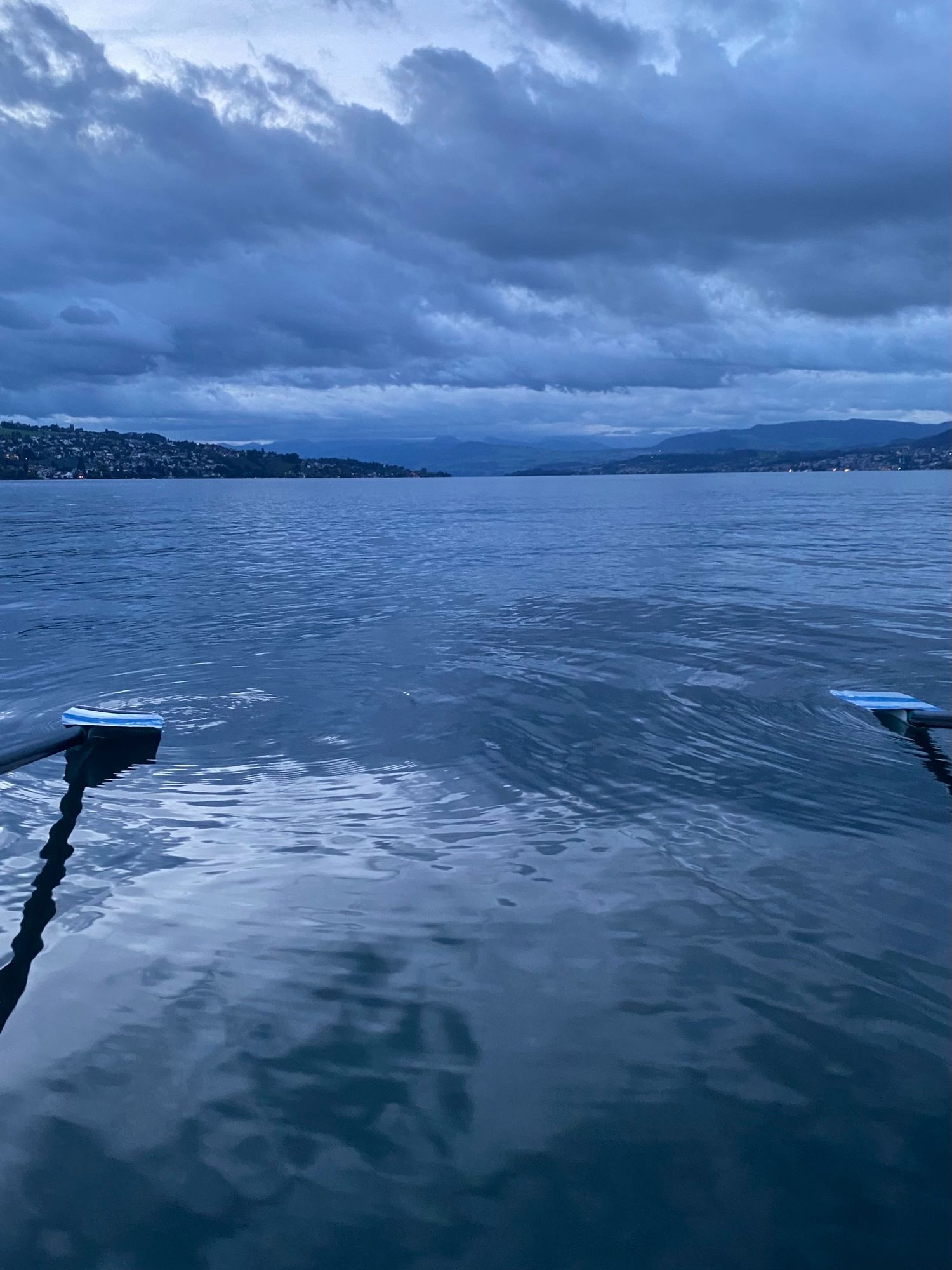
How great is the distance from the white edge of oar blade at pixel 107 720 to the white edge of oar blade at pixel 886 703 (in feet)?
46.1

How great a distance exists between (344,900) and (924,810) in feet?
29.9

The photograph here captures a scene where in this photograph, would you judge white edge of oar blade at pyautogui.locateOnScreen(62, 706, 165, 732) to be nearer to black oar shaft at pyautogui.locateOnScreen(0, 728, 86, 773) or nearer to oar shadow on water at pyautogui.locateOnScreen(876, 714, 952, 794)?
black oar shaft at pyautogui.locateOnScreen(0, 728, 86, 773)

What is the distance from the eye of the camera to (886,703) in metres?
16.5

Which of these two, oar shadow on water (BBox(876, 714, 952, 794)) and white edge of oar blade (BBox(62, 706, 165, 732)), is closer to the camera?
oar shadow on water (BBox(876, 714, 952, 794))

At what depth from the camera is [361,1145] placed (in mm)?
6508

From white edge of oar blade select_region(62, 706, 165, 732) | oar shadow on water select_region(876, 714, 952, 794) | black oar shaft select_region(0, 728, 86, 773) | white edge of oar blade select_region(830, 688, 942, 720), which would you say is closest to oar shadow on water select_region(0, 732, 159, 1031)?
white edge of oar blade select_region(62, 706, 165, 732)

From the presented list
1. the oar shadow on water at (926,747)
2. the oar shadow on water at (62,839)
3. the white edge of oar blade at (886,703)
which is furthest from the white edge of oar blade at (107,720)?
the oar shadow on water at (926,747)

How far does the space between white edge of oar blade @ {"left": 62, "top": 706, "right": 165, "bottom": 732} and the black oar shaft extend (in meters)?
0.18

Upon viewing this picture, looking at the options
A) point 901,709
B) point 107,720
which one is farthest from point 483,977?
point 901,709

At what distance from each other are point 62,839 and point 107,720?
12.1 ft

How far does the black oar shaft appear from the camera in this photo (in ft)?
41.3

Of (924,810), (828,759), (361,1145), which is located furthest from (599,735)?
(361,1145)

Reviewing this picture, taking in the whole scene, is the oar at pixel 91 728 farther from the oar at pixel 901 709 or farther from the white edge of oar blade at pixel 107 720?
the oar at pixel 901 709

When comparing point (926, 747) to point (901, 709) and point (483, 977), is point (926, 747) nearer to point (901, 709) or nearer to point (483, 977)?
point (901, 709)
